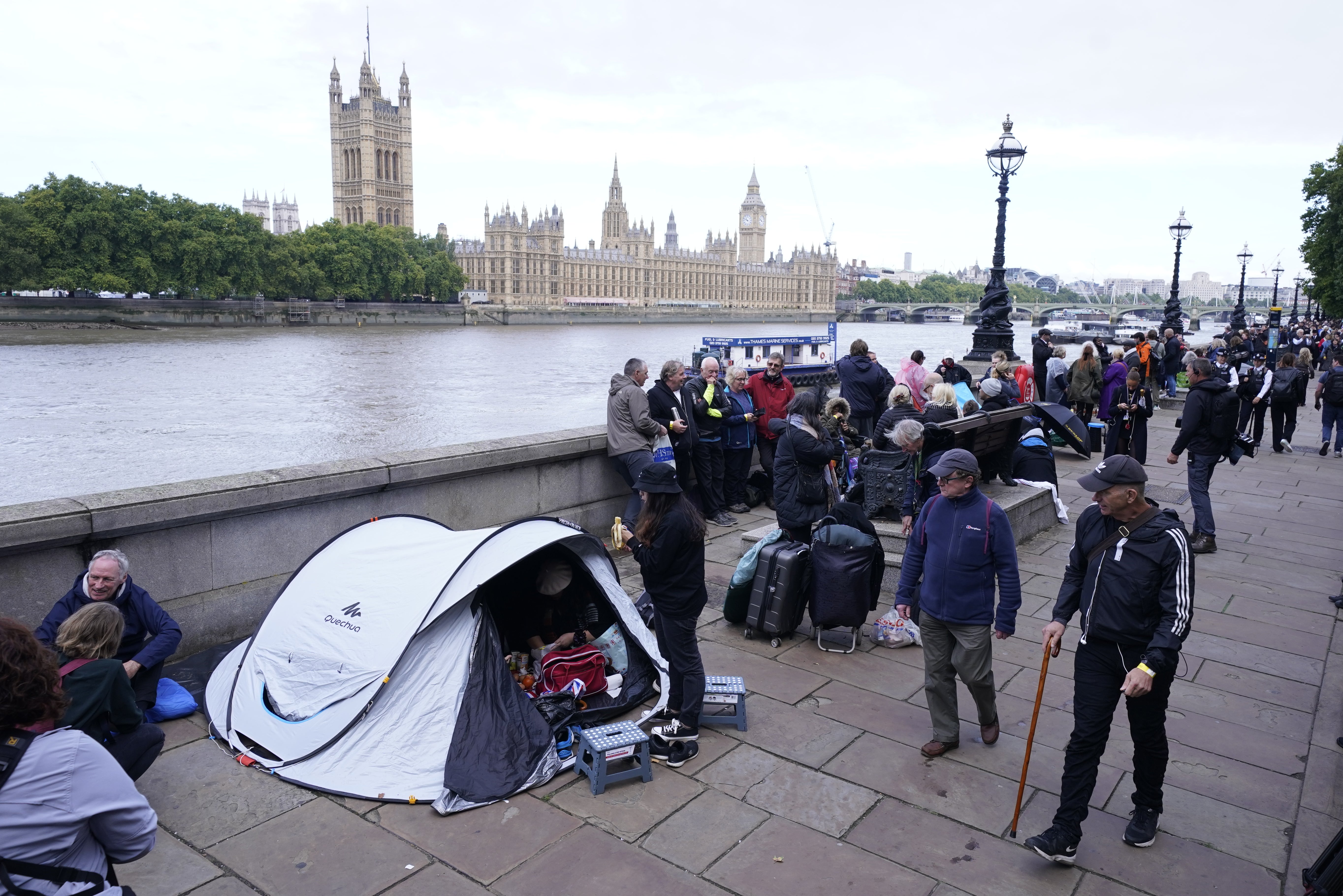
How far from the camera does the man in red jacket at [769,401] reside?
9.09 m

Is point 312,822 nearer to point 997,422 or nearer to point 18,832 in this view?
point 18,832

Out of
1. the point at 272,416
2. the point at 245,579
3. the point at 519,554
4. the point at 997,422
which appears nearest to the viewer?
the point at 519,554

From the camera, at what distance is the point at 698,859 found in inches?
138

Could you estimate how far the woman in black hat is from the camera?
4102 mm

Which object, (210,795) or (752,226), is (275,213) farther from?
(210,795)

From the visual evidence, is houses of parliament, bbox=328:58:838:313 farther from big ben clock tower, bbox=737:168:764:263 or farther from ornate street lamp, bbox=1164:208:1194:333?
ornate street lamp, bbox=1164:208:1194:333

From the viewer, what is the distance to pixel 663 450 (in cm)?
792

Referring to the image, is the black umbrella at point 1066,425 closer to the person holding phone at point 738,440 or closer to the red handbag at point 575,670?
the person holding phone at point 738,440

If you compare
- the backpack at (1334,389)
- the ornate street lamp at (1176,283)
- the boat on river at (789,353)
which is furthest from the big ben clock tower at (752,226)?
the backpack at (1334,389)

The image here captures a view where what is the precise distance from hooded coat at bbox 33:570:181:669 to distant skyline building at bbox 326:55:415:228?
128515 millimetres

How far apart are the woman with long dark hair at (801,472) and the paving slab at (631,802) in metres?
2.25

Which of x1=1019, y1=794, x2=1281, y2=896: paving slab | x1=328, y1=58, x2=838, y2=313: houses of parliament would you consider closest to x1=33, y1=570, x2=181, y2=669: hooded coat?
x1=1019, y1=794, x2=1281, y2=896: paving slab

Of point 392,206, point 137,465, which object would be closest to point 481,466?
point 137,465

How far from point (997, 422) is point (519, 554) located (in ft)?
16.9
